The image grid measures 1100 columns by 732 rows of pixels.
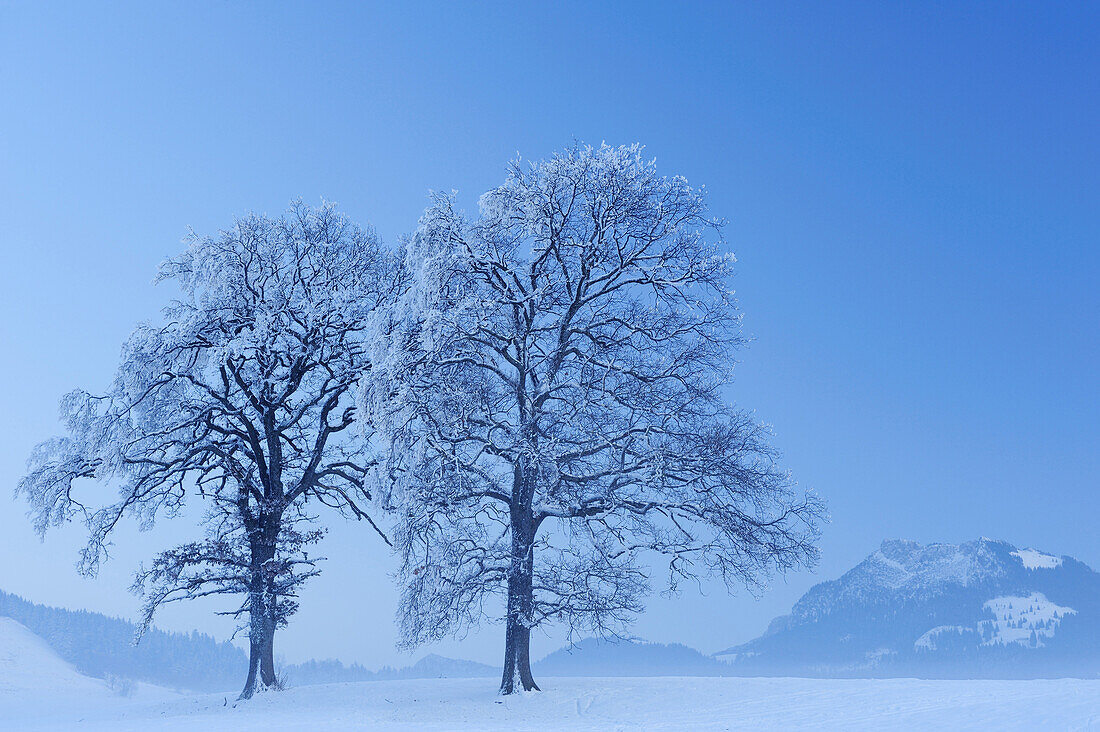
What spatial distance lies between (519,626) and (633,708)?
132 inches

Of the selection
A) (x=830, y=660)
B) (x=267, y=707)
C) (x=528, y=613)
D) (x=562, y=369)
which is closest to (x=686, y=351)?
(x=562, y=369)

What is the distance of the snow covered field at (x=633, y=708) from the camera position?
1311 cm

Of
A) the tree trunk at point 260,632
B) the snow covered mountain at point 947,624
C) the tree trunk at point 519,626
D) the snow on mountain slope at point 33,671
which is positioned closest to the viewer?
the tree trunk at point 519,626

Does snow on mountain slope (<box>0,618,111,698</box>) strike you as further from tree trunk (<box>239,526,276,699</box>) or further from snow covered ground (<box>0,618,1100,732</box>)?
tree trunk (<box>239,526,276,699</box>)

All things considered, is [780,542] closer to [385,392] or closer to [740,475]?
[740,475]

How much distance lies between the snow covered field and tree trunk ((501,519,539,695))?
2.18 feet

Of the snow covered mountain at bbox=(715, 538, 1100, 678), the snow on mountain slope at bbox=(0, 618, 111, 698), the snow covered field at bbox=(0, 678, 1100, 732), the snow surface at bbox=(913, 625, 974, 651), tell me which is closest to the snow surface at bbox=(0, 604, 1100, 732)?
the snow covered field at bbox=(0, 678, 1100, 732)

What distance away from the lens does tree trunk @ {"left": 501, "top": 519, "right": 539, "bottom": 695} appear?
18.3m

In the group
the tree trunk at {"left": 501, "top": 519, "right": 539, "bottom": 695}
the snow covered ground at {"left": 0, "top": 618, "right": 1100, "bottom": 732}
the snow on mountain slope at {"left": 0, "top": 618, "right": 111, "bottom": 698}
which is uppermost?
the tree trunk at {"left": 501, "top": 519, "right": 539, "bottom": 695}

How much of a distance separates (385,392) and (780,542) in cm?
963

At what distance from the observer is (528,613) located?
18188mm

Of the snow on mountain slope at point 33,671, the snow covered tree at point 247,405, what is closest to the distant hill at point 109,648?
the snow on mountain slope at point 33,671

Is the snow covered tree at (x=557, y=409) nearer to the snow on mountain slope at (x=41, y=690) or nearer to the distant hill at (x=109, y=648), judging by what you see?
the snow on mountain slope at (x=41, y=690)

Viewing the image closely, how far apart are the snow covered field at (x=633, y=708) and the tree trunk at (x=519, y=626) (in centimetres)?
66
